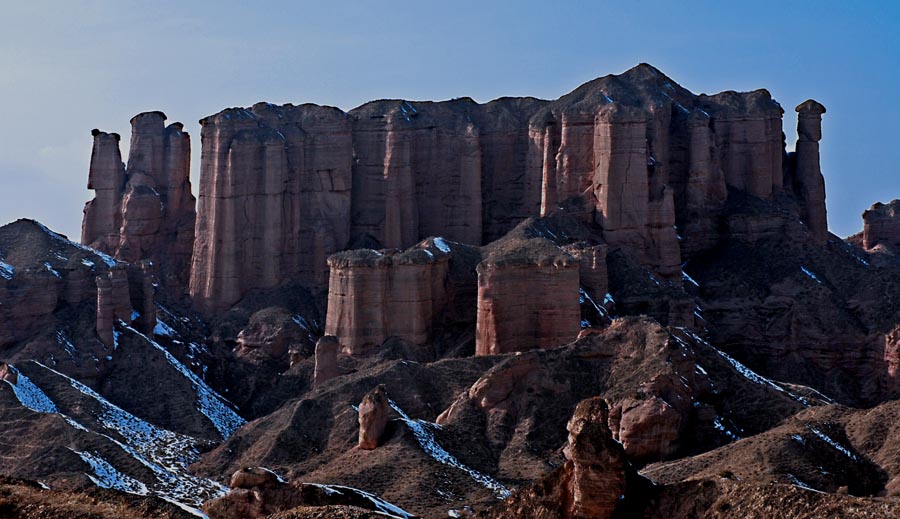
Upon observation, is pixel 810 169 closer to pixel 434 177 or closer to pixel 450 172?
pixel 450 172

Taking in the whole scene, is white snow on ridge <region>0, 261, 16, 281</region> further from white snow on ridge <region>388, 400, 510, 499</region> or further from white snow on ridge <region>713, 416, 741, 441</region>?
white snow on ridge <region>713, 416, 741, 441</region>

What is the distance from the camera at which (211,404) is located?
8175 cm

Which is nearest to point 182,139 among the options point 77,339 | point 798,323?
point 77,339

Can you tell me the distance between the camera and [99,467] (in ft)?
221

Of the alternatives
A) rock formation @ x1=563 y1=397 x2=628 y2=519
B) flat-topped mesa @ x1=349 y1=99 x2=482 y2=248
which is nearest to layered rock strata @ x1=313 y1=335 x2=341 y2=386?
flat-topped mesa @ x1=349 y1=99 x2=482 y2=248

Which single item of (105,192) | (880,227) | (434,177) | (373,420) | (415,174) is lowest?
(373,420)

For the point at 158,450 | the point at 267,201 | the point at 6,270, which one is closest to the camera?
the point at 158,450

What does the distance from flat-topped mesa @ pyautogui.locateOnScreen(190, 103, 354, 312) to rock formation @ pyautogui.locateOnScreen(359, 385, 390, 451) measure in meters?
28.1

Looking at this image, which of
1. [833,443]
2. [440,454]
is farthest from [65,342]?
[833,443]

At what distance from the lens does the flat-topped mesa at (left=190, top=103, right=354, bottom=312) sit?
311 feet

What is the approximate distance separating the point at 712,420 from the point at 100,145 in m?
46.0

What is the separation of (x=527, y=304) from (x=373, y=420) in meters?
14.1

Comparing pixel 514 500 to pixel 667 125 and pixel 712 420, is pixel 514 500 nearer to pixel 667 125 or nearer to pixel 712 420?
pixel 712 420

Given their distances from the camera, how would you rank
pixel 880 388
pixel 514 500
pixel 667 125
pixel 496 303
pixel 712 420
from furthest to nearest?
pixel 667 125, pixel 880 388, pixel 496 303, pixel 712 420, pixel 514 500
